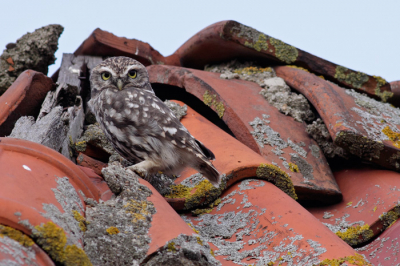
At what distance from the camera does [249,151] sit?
8.91ft

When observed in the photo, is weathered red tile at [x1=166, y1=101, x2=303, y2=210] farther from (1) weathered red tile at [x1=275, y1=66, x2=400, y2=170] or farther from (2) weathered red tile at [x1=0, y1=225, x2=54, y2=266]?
(2) weathered red tile at [x1=0, y1=225, x2=54, y2=266]

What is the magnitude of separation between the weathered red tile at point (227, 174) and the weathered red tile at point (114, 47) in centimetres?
178

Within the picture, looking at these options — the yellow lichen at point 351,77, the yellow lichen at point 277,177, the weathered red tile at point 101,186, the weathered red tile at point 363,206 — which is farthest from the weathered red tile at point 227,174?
the yellow lichen at point 351,77

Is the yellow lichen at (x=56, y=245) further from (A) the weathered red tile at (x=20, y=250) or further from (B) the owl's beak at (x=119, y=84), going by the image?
(B) the owl's beak at (x=119, y=84)

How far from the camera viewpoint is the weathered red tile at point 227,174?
2410mm

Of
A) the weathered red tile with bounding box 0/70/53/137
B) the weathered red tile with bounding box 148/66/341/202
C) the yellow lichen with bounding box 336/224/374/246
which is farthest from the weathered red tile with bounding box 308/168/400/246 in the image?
the weathered red tile with bounding box 0/70/53/137

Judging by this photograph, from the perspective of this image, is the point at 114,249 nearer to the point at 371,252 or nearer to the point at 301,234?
the point at 301,234

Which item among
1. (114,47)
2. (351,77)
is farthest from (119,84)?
(351,77)

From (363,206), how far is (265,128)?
0.82 metres

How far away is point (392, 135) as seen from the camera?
297 cm

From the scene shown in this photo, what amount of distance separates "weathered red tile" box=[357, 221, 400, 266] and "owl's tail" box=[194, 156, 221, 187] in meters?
0.85

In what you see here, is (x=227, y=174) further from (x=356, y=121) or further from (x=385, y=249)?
(x=356, y=121)

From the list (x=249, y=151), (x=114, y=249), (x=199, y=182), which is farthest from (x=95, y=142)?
(x=114, y=249)

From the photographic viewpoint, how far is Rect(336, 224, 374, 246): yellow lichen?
237cm
